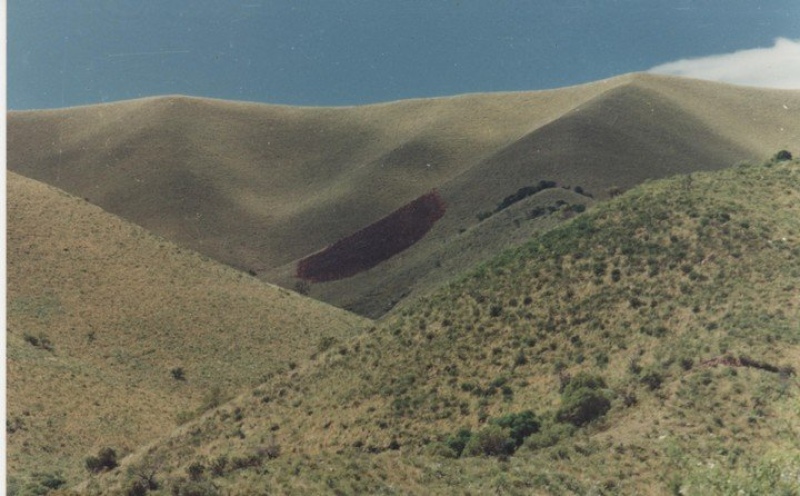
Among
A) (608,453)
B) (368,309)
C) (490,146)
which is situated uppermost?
(490,146)

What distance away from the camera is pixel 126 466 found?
127ft

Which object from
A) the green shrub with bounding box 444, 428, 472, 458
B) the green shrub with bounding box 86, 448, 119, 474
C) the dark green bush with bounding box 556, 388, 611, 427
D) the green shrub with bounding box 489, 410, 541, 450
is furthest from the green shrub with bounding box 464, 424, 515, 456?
the green shrub with bounding box 86, 448, 119, 474

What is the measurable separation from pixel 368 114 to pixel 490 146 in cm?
4071

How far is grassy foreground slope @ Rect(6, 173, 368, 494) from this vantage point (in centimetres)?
4906

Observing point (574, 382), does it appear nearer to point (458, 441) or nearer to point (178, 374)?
point (458, 441)

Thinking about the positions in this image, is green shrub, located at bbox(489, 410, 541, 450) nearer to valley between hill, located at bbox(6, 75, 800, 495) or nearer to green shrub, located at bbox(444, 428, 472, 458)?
valley between hill, located at bbox(6, 75, 800, 495)

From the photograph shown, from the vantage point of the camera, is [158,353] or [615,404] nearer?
[615,404]

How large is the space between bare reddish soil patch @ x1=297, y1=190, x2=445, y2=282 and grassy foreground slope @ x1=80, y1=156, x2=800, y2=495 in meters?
66.8

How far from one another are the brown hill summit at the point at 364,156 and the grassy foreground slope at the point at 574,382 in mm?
48800

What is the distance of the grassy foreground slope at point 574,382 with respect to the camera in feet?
78.3

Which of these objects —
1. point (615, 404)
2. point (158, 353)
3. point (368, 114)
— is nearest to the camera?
point (615, 404)

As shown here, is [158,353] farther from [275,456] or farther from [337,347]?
[275,456]

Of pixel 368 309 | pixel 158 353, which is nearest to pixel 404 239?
pixel 368 309

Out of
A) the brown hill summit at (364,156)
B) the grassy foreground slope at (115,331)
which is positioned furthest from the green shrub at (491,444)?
the brown hill summit at (364,156)
